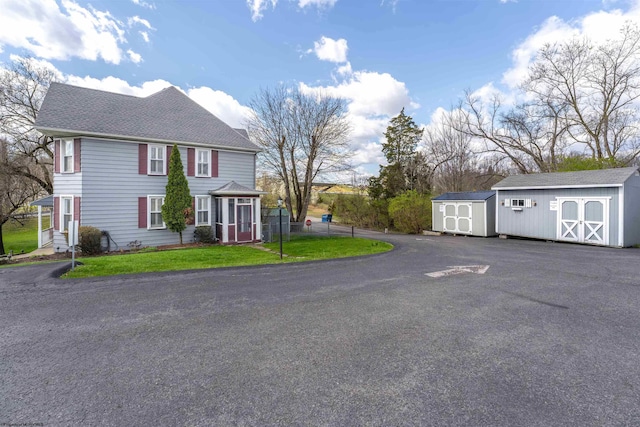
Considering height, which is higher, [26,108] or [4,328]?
[26,108]

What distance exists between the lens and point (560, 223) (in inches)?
550

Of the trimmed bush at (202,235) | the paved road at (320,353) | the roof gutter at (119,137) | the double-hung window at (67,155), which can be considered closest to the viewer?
the paved road at (320,353)

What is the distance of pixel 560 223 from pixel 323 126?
15.5m

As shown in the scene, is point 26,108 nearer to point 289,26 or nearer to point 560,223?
point 289,26

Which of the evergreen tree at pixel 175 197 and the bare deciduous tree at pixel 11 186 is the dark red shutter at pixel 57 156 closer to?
the evergreen tree at pixel 175 197

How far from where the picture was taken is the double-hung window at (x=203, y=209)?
14.7 metres

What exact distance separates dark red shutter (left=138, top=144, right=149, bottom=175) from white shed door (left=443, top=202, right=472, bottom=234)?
1758 cm

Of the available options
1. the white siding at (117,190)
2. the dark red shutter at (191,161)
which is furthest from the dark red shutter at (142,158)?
the dark red shutter at (191,161)

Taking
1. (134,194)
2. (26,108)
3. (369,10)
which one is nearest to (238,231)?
(134,194)

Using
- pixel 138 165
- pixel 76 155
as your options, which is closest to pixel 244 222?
pixel 138 165

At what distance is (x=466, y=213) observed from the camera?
18359mm

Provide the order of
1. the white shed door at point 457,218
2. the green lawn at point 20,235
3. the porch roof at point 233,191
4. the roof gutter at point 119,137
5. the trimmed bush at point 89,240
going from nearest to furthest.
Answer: the trimmed bush at point 89,240 < the roof gutter at point 119,137 < the porch roof at point 233,191 < the white shed door at point 457,218 < the green lawn at point 20,235

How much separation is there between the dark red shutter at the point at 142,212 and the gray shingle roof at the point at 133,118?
2.78 meters

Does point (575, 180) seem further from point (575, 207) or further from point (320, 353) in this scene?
point (320, 353)
